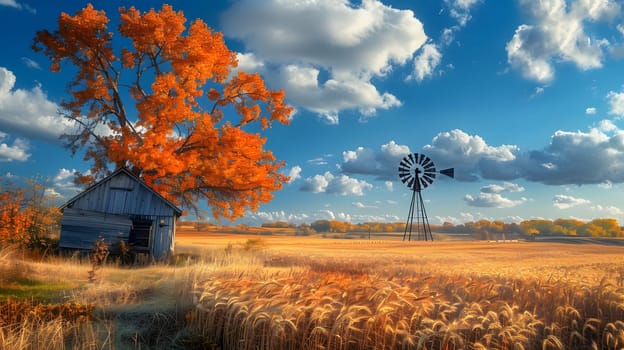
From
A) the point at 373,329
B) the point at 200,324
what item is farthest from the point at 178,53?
the point at 373,329

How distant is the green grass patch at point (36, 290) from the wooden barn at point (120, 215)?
30.9 ft

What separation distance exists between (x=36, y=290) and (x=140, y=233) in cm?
1156

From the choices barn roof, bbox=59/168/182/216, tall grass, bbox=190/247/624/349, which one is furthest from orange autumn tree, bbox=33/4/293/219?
tall grass, bbox=190/247/624/349

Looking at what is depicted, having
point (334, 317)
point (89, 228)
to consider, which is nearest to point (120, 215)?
point (89, 228)

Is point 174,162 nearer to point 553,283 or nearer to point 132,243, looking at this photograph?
point 132,243

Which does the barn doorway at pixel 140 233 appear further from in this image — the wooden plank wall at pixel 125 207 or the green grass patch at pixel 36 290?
the green grass patch at pixel 36 290

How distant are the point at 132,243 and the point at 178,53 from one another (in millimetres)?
13116

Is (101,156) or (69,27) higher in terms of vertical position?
(69,27)

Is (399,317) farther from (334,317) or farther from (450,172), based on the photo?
(450,172)

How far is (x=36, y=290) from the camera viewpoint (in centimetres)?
1383

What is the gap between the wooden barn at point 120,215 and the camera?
24703 mm

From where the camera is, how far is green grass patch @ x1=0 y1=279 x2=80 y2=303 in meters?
12.5

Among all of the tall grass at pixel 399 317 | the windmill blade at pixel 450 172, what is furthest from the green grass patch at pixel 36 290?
the windmill blade at pixel 450 172

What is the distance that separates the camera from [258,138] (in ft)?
97.7
